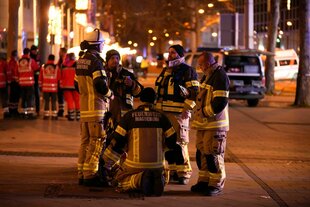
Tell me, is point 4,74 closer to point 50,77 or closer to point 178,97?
point 50,77

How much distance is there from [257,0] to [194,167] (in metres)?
94.0

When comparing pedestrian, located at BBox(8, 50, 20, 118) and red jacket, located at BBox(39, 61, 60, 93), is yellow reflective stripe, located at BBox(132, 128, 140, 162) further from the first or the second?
pedestrian, located at BBox(8, 50, 20, 118)

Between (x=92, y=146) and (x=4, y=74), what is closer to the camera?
(x=92, y=146)

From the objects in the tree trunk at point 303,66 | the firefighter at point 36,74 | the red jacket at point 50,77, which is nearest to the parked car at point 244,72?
the tree trunk at point 303,66

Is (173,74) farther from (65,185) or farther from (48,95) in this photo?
(48,95)

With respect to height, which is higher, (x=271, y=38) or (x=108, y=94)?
(x=271, y=38)

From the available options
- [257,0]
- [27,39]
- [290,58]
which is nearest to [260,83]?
[27,39]

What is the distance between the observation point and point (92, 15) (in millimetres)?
46500

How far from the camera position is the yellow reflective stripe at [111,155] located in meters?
8.38

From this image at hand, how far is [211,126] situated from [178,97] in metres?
0.84

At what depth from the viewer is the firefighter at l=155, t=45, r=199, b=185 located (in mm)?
9172

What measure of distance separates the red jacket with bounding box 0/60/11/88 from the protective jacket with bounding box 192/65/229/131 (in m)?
9.35

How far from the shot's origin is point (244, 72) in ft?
80.7

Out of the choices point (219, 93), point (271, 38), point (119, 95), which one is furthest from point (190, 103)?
point (271, 38)
